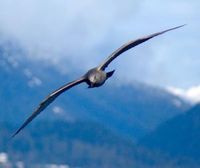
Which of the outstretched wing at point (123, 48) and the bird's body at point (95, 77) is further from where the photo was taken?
the outstretched wing at point (123, 48)

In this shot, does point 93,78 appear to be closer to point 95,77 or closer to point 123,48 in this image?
point 95,77

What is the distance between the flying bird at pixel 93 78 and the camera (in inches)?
1279

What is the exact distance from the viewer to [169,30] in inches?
1300

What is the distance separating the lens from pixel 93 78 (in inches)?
1278

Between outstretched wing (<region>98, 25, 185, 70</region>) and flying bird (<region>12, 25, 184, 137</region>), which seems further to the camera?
outstretched wing (<region>98, 25, 185, 70</region>)

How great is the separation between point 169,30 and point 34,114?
4.79m

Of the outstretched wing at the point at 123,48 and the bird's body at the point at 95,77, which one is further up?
the outstretched wing at the point at 123,48

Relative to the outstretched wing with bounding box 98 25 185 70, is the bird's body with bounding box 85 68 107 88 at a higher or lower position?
lower

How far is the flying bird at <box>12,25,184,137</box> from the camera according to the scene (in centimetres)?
3248

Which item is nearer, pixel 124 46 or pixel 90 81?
pixel 90 81

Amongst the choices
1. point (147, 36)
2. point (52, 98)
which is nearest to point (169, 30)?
point (147, 36)

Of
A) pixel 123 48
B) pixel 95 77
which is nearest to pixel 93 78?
pixel 95 77

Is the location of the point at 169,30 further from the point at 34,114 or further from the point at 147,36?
the point at 34,114

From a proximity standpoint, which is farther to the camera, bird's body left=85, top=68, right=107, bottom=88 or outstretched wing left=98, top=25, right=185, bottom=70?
outstretched wing left=98, top=25, right=185, bottom=70
